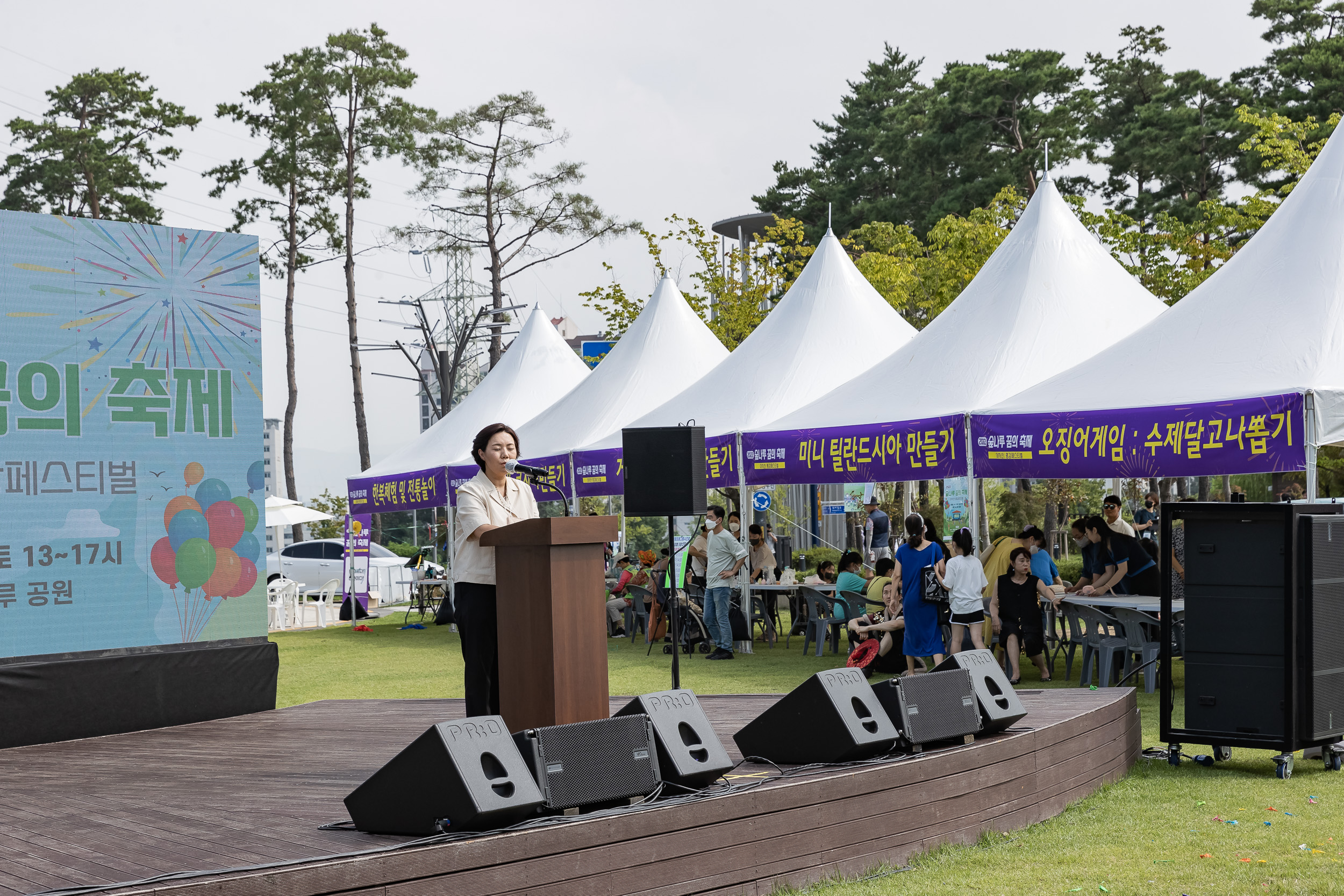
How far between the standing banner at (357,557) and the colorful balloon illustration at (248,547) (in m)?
11.8

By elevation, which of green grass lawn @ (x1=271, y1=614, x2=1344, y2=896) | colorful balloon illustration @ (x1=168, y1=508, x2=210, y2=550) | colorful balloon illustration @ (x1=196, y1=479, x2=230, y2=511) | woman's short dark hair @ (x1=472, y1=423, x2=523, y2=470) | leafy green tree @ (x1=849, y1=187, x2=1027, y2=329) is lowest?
green grass lawn @ (x1=271, y1=614, x2=1344, y2=896)

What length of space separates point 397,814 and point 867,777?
77.0 inches

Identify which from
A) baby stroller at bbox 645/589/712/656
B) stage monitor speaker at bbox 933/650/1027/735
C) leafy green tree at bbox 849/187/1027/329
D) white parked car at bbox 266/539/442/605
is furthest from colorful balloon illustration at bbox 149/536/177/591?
white parked car at bbox 266/539/442/605

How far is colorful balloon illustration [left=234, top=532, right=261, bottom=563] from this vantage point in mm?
9102

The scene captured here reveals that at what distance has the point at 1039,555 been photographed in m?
11.5

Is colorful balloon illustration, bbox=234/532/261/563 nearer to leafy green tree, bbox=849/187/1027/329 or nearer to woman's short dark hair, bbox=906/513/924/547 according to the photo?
woman's short dark hair, bbox=906/513/924/547

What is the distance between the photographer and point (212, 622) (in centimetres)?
891

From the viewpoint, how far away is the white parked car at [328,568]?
28.0 meters

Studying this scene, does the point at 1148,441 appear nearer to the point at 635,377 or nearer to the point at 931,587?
the point at 931,587

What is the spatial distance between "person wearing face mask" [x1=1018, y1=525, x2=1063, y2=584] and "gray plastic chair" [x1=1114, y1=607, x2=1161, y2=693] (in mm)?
966

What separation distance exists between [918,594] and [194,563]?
19.0 ft

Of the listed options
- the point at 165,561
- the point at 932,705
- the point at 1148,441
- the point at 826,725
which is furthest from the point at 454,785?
the point at 1148,441

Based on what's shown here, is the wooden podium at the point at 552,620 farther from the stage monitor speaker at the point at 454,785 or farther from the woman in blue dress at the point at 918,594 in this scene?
the woman in blue dress at the point at 918,594

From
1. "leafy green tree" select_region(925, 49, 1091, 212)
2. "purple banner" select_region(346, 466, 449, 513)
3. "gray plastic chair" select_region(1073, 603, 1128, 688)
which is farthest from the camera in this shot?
"leafy green tree" select_region(925, 49, 1091, 212)
